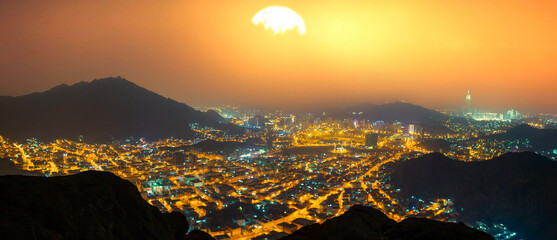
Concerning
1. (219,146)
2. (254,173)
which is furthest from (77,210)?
(219,146)

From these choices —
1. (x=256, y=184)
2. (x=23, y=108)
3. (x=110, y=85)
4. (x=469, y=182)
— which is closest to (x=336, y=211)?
A: (x=256, y=184)

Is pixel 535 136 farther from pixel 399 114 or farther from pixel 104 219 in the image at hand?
pixel 399 114

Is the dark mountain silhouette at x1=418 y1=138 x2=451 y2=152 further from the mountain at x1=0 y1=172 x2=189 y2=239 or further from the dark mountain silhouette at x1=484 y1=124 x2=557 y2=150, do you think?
the mountain at x1=0 y1=172 x2=189 y2=239

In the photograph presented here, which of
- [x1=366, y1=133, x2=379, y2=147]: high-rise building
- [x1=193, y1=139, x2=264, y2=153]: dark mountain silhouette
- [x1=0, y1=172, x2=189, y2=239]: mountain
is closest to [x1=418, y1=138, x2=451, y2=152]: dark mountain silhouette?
[x1=366, y1=133, x2=379, y2=147]: high-rise building

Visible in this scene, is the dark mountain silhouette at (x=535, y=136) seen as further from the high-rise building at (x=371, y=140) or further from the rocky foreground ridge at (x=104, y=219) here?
the rocky foreground ridge at (x=104, y=219)

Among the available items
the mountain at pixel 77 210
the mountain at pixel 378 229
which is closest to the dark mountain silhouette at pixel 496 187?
the mountain at pixel 378 229

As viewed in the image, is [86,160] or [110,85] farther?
[110,85]

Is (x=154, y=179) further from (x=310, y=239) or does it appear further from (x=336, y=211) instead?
(x=310, y=239)
